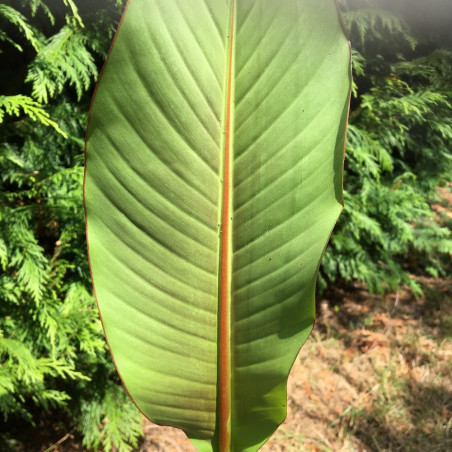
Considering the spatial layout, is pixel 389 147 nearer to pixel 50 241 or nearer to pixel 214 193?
pixel 50 241

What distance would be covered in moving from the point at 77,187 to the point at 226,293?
1.57 metres

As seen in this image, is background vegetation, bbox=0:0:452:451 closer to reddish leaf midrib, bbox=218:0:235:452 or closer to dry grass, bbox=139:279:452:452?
dry grass, bbox=139:279:452:452

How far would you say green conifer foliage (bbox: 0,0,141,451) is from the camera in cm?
174

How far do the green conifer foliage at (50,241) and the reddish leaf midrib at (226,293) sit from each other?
47.0 inches

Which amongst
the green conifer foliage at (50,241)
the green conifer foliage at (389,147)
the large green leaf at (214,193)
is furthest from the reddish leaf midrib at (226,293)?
the green conifer foliage at (389,147)

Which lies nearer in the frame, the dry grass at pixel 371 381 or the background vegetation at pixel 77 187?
the background vegetation at pixel 77 187

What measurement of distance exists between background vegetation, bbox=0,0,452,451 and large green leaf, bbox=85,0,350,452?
4.08ft

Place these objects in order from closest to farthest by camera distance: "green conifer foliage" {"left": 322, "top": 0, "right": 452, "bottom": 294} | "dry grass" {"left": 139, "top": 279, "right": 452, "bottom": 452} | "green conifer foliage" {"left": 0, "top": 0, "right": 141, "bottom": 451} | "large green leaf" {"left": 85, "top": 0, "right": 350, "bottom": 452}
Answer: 1. "large green leaf" {"left": 85, "top": 0, "right": 350, "bottom": 452}
2. "green conifer foliage" {"left": 0, "top": 0, "right": 141, "bottom": 451}
3. "dry grass" {"left": 139, "top": 279, "right": 452, "bottom": 452}
4. "green conifer foliage" {"left": 322, "top": 0, "right": 452, "bottom": 294}

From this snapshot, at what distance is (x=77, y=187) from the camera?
197 centimetres

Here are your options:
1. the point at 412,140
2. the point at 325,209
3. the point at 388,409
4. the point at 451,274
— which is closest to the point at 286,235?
the point at 325,209

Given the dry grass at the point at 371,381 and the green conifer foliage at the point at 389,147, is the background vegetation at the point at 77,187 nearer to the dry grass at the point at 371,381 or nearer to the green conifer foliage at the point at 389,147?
the green conifer foliage at the point at 389,147

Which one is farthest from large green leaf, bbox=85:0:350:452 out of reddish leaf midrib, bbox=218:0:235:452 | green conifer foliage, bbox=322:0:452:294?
green conifer foliage, bbox=322:0:452:294

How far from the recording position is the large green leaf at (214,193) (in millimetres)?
486

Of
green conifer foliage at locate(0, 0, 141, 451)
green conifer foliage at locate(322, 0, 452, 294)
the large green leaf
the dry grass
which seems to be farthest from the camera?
green conifer foliage at locate(322, 0, 452, 294)
